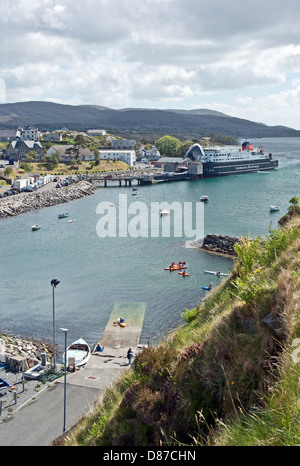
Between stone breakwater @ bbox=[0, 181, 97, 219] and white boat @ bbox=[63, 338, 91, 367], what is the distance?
33.2 metres

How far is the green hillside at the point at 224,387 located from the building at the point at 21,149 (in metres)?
84.5

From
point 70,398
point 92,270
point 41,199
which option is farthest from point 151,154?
point 70,398

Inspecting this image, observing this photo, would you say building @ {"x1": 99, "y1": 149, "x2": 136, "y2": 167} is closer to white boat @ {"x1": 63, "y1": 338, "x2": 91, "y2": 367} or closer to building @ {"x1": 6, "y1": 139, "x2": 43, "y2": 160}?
building @ {"x1": 6, "y1": 139, "x2": 43, "y2": 160}

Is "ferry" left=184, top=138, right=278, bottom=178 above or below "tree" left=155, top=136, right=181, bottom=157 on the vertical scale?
below

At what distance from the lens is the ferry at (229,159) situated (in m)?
81.4

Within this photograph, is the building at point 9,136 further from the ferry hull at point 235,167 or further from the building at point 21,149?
the ferry hull at point 235,167

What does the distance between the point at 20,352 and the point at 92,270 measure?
11798 millimetres

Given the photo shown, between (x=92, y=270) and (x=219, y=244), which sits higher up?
(x=219, y=244)

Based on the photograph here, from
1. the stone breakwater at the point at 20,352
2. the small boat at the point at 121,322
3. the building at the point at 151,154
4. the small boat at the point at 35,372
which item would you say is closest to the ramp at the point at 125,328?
the small boat at the point at 121,322

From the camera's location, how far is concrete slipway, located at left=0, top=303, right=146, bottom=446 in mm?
10562

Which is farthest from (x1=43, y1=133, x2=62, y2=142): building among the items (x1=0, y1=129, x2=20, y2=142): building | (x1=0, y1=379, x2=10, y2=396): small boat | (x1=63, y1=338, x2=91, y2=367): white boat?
(x1=0, y1=379, x2=10, y2=396): small boat

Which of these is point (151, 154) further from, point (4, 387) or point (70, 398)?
point (70, 398)

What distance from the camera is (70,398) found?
12.4 m
